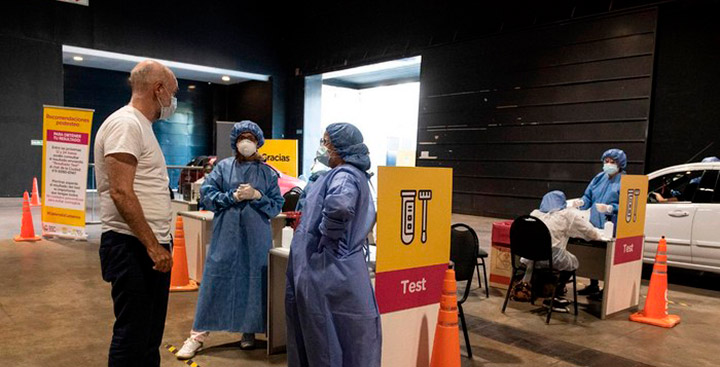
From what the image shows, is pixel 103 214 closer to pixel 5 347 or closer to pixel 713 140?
Answer: pixel 5 347

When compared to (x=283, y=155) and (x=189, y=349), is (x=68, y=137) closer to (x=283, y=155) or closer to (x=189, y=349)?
(x=283, y=155)

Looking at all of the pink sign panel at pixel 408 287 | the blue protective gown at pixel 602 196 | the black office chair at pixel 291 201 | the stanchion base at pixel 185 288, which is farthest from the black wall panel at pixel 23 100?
the pink sign panel at pixel 408 287

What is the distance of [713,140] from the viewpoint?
25.2 ft

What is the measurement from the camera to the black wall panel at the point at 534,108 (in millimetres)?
8430

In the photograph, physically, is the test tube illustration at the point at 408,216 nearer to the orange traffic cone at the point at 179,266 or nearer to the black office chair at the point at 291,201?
the orange traffic cone at the point at 179,266

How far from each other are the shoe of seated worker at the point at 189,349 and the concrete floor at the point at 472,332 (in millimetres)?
59

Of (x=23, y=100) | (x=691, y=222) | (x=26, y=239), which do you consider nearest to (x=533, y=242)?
(x=691, y=222)

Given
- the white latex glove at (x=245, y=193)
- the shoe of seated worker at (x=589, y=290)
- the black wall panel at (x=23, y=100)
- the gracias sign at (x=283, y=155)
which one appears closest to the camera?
the white latex glove at (x=245, y=193)

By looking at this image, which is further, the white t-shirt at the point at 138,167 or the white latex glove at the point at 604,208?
the white latex glove at the point at 604,208

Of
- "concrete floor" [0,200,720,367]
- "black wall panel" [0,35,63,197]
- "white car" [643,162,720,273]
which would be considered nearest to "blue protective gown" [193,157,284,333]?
"concrete floor" [0,200,720,367]

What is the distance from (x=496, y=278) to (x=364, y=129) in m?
12.5

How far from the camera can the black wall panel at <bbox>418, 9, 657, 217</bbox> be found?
8.43 meters

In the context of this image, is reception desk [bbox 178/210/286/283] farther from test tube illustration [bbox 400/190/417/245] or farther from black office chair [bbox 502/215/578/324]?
test tube illustration [bbox 400/190/417/245]

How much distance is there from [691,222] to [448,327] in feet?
14.9
